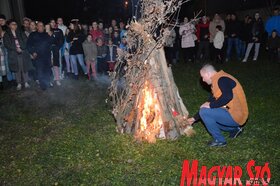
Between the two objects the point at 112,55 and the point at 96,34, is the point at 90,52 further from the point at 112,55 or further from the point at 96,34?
the point at 96,34

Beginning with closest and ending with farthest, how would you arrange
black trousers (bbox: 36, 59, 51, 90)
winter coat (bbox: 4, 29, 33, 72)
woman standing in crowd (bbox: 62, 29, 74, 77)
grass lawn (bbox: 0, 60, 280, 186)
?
grass lawn (bbox: 0, 60, 280, 186)
winter coat (bbox: 4, 29, 33, 72)
black trousers (bbox: 36, 59, 51, 90)
woman standing in crowd (bbox: 62, 29, 74, 77)

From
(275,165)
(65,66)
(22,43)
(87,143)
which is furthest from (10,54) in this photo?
(275,165)

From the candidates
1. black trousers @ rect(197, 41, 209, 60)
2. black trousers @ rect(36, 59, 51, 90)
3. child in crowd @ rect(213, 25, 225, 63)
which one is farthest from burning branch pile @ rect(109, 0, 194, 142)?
black trousers @ rect(197, 41, 209, 60)

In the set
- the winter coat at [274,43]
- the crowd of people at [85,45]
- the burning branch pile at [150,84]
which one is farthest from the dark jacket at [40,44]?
the winter coat at [274,43]

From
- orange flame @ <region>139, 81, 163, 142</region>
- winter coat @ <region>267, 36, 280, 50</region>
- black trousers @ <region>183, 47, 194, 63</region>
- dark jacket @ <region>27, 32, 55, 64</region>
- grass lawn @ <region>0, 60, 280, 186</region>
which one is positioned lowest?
grass lawn @ <region>0, 60, 280, 186</region>

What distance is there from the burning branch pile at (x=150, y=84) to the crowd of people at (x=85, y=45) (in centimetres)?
256

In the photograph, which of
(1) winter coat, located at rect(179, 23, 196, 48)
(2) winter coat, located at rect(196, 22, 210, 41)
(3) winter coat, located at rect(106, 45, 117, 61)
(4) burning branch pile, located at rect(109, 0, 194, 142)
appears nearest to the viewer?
(4) burning branch pile, located at rect(109, 0, 194, 142)

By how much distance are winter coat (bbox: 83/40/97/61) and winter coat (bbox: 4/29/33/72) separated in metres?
2.08

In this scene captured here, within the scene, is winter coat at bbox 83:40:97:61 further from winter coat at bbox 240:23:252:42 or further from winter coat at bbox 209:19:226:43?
winter coat at bbox 240:23:252:42

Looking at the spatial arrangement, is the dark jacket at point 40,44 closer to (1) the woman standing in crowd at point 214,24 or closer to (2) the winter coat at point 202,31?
(2) the winter coat at point 202,31

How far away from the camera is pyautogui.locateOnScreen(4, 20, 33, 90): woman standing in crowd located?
1021 cm

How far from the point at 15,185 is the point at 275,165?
160 inches

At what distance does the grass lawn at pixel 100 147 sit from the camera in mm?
5098

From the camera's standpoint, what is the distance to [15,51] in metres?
10.4
